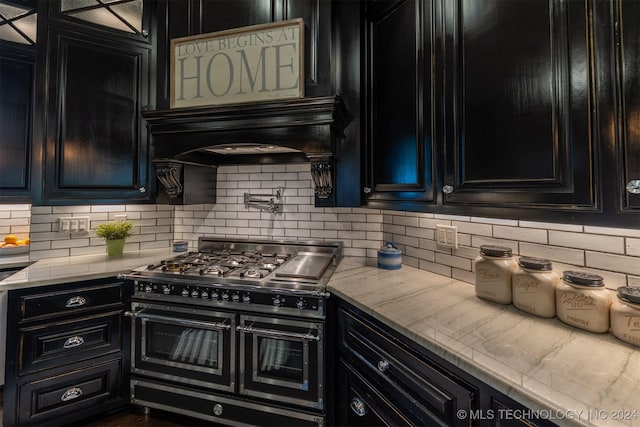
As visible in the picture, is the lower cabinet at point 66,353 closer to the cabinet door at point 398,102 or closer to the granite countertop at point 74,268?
the granite countertop at point 74,268

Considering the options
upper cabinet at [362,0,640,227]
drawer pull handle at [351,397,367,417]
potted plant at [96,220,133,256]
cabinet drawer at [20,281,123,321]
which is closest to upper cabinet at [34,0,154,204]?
potted plant at [96,220,133,256]

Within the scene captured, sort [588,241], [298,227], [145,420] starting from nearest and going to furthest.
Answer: [588,241] < [145,420] < [298,227]

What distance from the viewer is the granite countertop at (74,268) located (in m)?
1.45


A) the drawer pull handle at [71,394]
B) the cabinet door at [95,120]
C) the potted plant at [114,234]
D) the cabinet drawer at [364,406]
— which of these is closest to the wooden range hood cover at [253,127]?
the cabinet door at [95,120]

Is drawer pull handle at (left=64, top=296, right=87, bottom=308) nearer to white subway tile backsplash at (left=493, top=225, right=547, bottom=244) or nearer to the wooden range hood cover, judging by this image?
the wooden range hood cover

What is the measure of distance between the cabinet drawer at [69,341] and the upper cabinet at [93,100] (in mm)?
772

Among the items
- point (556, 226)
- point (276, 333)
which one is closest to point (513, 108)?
point (556, 226)


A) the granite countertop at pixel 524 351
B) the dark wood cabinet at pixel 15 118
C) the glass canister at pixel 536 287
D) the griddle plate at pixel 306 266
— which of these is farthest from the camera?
the dark wood cabinet at pixel 15 118

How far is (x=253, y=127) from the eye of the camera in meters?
1.66

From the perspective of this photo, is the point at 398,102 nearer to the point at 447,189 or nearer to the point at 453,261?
the point at 447,189

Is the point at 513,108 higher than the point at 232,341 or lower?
higher

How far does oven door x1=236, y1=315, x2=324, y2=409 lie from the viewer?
4.64 feet

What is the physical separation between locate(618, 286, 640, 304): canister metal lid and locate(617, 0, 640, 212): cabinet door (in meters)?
0.30

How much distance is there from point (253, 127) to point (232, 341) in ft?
4.15
